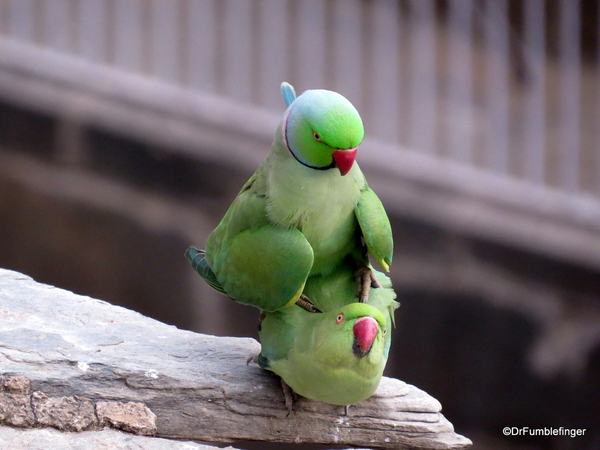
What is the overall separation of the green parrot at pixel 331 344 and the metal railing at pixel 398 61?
2.41 m

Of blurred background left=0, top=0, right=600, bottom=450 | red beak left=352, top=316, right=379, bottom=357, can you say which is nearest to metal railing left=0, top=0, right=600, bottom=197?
blurred background left=0, top=0, right=600, bottom=450

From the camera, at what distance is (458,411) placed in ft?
15.9

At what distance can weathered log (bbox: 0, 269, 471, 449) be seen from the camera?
2.35 meters

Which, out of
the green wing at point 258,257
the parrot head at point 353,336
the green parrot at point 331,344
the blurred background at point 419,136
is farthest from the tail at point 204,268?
the blurred background at point 419,136

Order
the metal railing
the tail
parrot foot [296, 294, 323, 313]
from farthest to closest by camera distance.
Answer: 1. the metal railing
2. the tail
3. parrot foot [296, 294, 323, 313]

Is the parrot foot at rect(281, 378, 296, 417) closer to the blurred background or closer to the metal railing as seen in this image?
the blurred background

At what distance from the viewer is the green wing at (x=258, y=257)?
226cm

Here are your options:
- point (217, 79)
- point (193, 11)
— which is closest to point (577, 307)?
point (217, 79)

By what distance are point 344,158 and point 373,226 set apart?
0.30 metres

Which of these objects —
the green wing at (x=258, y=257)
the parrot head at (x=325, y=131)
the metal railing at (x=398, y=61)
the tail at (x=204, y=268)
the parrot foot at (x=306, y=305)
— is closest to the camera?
the parrot head at (x=325, y=131)

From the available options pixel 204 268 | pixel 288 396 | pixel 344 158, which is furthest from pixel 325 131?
pixel 288 396

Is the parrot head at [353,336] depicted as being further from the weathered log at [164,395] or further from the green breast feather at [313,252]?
the weathered log at [164,395]

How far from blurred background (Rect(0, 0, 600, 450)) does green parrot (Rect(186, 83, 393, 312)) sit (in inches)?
91.9

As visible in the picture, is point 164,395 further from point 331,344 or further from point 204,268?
point 331,344
